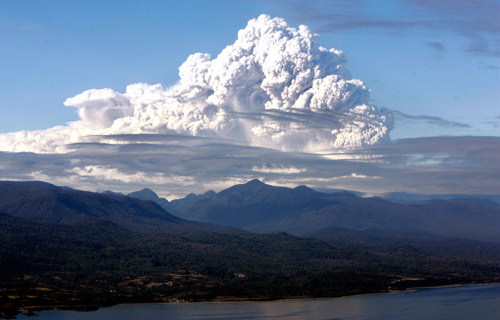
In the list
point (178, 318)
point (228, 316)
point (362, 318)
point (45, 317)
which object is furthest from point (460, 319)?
point (45, 317)

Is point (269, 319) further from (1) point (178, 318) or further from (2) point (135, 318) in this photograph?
(2) point (135, 318)

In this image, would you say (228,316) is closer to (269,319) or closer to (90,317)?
(269,319)

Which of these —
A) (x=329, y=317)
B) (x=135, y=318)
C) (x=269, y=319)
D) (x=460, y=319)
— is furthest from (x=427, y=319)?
(x=135, y=318)

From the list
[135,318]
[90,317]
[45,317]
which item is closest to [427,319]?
[135,318]

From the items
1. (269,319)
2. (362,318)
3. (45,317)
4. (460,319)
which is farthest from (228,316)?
(460,319)

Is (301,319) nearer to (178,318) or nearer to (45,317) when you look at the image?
(178,318)

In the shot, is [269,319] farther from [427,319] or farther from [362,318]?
[427,319]
